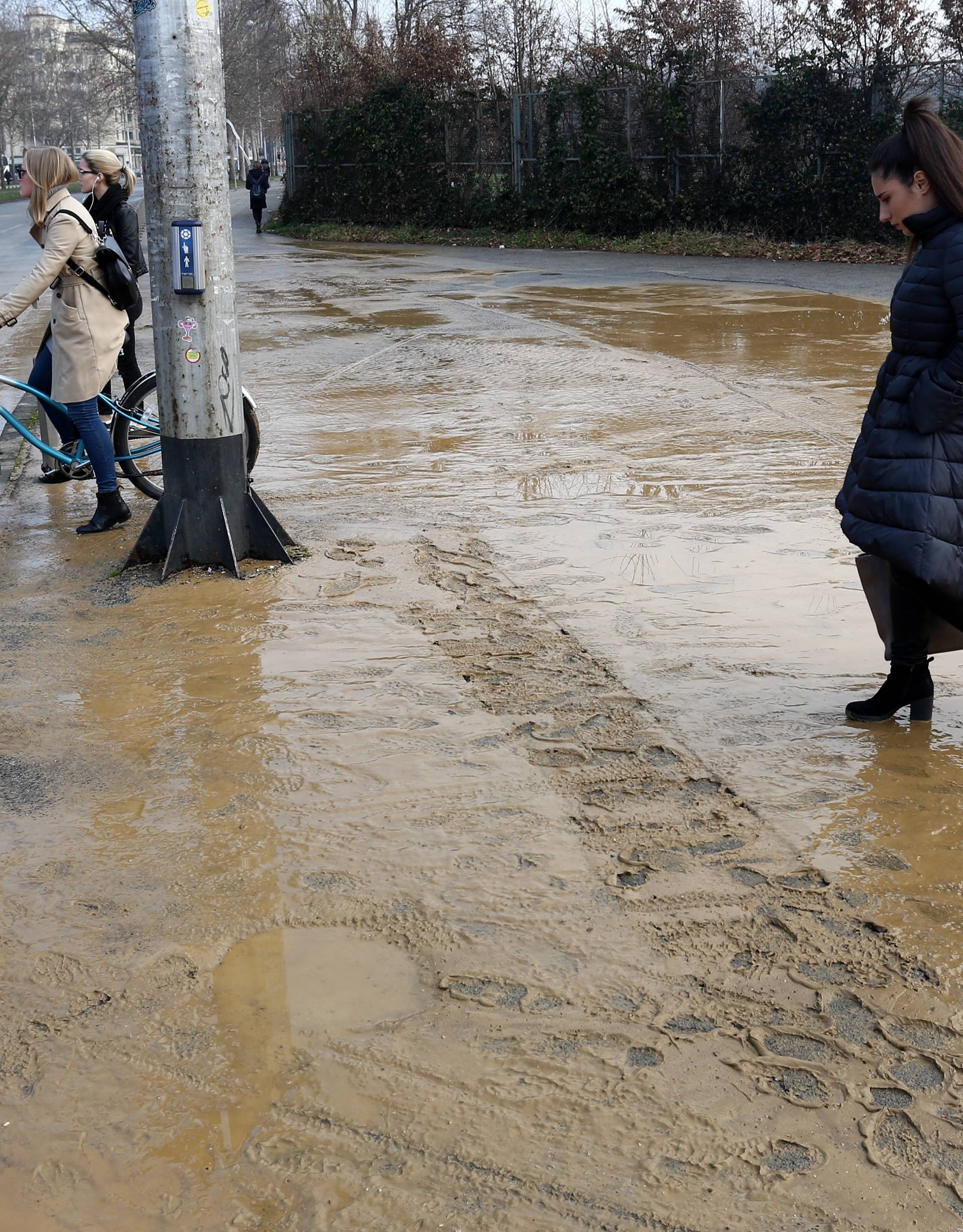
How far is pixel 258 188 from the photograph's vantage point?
103 ft

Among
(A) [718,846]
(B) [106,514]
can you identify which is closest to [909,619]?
(A) [718,846]

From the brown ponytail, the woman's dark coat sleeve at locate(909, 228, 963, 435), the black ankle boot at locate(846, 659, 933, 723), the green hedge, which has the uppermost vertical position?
the green hedge

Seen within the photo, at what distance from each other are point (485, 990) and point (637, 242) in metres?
22.9

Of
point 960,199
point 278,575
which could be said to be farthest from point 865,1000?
point 278,575

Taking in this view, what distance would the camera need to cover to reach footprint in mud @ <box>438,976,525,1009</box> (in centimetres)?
290

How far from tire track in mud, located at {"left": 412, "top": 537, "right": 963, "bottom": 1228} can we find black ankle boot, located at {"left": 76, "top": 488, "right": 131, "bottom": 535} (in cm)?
310

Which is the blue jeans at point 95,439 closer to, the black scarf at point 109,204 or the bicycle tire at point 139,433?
the bicycle tire at point 139,433

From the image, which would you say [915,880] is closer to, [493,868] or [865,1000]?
[865,1000]

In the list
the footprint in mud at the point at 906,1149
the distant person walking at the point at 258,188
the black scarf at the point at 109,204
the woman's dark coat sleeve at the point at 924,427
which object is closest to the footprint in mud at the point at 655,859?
the footprint in mud at the point at 906,1149

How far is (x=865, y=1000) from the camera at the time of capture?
9.45ft

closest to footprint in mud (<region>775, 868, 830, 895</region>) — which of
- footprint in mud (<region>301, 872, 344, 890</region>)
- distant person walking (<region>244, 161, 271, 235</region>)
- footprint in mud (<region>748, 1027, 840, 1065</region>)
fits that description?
footprint in mud (<region>748, 1027, 840, 1065</region>)

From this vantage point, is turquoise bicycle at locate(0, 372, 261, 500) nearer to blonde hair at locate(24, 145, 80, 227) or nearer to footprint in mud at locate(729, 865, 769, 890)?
blonde hair at locate(24, 145, 80, 227)

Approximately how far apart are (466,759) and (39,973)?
1.48 meters

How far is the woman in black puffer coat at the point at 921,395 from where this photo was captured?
12.2ft
